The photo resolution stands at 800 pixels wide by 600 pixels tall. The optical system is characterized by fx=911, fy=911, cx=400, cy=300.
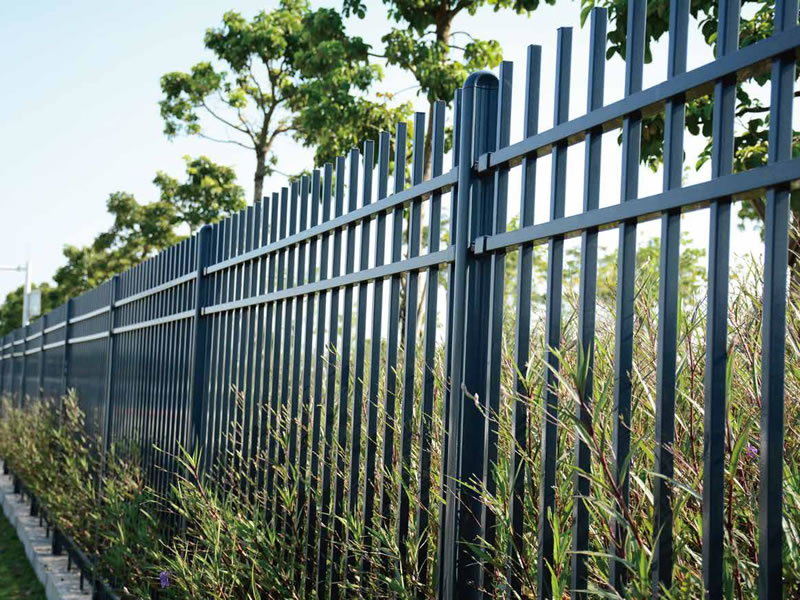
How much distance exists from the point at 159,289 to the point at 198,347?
113cm

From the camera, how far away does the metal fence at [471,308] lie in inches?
68.7

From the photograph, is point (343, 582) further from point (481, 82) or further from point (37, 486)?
point (37, 486)

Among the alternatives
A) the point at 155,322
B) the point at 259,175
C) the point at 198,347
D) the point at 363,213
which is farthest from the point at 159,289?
the point at 259,175

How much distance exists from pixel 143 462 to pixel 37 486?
3423 mm

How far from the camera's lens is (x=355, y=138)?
1472 centimetres

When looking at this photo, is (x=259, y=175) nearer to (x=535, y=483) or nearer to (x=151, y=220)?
(x=151, y=220)

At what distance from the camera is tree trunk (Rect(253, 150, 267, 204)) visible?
23266 millimetres

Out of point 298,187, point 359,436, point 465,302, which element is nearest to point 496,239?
point 465,302

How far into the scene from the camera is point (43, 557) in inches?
294

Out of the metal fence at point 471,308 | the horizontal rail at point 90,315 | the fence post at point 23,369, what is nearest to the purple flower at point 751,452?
the metal fence at point 471,308

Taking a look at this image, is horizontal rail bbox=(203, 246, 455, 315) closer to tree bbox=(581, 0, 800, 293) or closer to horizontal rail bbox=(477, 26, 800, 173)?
horizontal rail bbox=(477, 26, 800, 173)

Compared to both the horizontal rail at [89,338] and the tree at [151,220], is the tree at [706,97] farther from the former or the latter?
the tree at [151,220]

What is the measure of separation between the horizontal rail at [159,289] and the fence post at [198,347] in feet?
0.36

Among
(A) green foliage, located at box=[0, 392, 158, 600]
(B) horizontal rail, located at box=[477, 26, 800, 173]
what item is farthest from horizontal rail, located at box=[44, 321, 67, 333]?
(B) horizontal rail, located at box=[477, 26, 800, 173]
